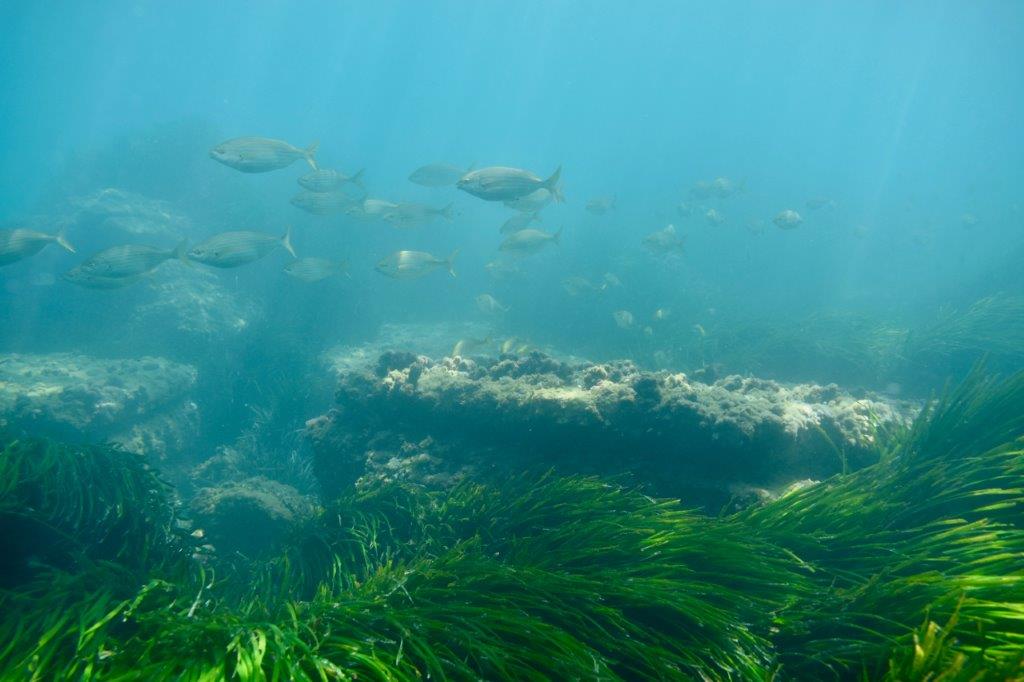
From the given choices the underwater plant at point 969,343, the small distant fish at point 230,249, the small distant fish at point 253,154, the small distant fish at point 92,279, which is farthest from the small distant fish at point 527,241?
the underwater plant at point 969,343

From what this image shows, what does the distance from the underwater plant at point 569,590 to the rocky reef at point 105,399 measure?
725cm

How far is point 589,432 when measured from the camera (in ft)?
16.4

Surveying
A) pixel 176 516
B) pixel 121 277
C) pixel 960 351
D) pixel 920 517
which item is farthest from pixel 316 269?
pixel 960 351

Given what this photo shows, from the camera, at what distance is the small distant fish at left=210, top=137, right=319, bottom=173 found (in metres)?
8.20

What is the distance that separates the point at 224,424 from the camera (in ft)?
40.3

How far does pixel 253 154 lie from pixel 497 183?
4.45 metres

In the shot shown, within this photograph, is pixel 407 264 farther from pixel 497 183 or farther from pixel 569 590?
pixel 569 590

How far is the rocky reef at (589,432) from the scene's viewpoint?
4844mm

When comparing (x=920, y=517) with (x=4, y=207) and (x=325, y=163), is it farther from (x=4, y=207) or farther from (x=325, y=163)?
(x=4, y=207)

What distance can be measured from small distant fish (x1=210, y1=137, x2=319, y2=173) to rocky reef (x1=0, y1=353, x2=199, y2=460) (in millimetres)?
5588

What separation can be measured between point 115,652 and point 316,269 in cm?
904

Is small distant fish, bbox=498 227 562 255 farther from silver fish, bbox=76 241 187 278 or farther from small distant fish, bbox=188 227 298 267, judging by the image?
silver fish, bbox=76 241 187 278

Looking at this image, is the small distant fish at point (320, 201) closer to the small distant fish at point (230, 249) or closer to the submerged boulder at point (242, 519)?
the small distant fish at point (230, 249)

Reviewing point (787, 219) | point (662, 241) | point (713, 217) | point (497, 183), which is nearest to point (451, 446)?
point (497, 183)
